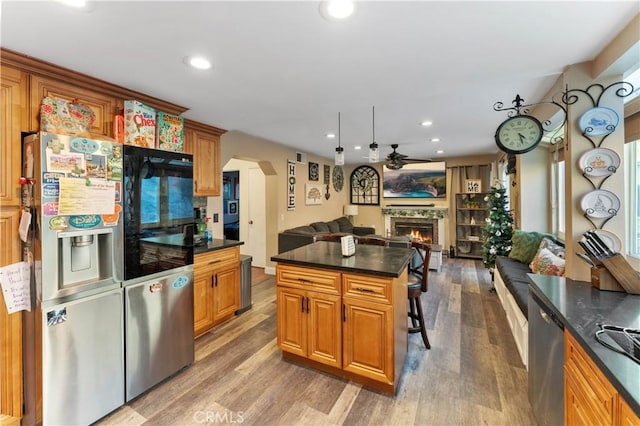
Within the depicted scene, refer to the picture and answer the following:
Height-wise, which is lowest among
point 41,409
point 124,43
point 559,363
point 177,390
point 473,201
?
point 177,390

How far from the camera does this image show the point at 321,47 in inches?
70.9

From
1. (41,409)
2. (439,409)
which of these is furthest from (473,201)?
(41,409)

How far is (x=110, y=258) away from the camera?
6.38ft

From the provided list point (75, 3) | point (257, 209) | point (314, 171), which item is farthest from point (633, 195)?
point (257, 209)

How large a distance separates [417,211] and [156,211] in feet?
20.9

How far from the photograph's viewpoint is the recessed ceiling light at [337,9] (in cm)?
137

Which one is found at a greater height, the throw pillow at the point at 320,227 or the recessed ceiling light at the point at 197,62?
the recessed ceiling light at the point at 197,62

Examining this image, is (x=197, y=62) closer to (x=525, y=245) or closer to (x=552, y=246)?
(x=552, y=246)

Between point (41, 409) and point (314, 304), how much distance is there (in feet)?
6.10

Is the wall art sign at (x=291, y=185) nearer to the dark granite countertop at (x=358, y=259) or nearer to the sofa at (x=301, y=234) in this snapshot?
the sofa at (x=301, y=234)

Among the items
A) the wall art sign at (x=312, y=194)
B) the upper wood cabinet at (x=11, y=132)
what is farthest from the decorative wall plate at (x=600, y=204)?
the wall art sign at (x=312, y=194)

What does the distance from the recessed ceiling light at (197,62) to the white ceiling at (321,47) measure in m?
0.07

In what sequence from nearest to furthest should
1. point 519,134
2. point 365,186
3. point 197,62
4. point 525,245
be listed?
1. point 197,62
2. point 519,134
3. point 525,245
4. point 365,186

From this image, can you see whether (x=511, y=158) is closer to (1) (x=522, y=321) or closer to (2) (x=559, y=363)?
(1) (x=522, y=321)
